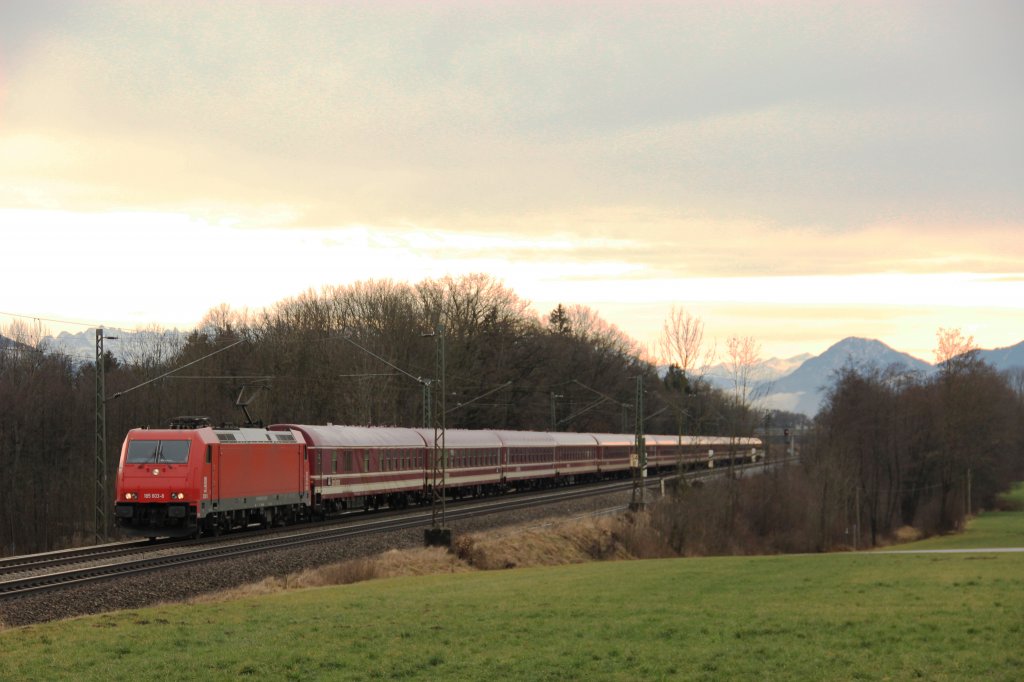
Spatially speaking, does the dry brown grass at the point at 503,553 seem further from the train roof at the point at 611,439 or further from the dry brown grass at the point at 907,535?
the train roof at the point at 611,439

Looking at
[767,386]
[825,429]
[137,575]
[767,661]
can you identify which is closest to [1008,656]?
[767,661]

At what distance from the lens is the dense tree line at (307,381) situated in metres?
67.1

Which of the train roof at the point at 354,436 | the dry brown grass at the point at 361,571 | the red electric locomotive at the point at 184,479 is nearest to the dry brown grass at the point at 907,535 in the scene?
the train roof at the point at 354,436

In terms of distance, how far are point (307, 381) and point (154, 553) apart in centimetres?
4944

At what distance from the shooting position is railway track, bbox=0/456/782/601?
25578 millimetres

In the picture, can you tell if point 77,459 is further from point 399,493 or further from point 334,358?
point 399,493

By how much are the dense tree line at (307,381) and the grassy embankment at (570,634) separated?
15.5 m

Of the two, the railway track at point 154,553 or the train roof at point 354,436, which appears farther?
the train roof at point 354,436

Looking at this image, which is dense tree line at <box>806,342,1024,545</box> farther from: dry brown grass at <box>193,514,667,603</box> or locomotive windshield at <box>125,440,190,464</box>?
locomotive windshield at <box>125,440,190,464</box>

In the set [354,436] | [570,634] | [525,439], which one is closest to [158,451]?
[354,436]

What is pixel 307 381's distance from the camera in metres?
80.9

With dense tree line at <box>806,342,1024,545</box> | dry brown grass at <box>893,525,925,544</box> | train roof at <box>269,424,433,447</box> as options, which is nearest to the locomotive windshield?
train roof at <box>269,424,433,447</box>

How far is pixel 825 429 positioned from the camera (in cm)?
9531

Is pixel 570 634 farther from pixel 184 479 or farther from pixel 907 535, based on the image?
pixel 907 535
